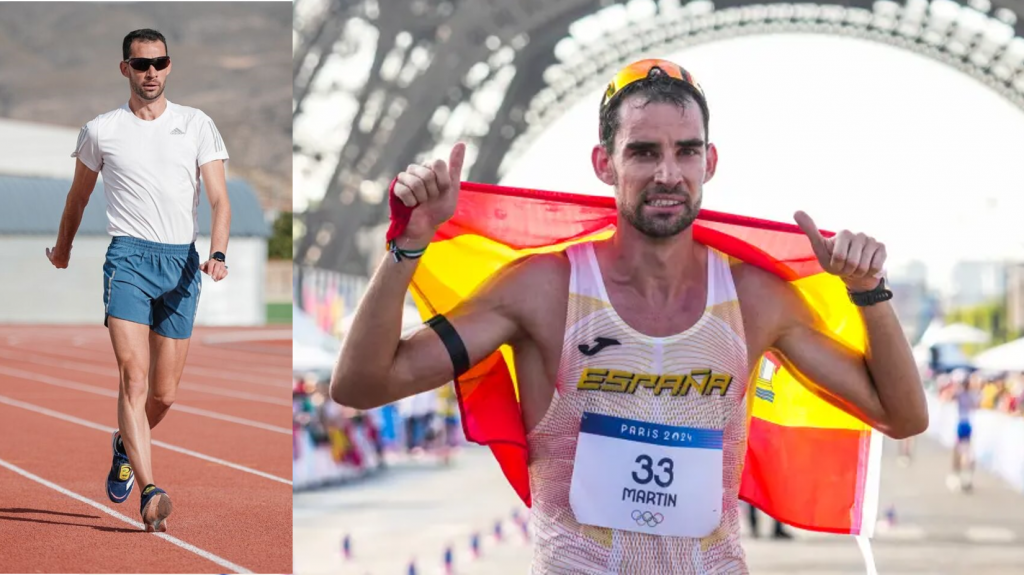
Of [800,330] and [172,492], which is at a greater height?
[800,330]

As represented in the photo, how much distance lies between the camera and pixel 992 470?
23.6m

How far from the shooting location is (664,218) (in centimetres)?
336

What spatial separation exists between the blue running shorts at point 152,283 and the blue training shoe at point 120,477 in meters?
0.60

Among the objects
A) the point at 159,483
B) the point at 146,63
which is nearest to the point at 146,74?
the point at 146,63

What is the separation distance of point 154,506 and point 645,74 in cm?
279

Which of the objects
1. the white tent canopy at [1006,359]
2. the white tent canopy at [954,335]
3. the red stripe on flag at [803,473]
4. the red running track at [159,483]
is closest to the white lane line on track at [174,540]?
the red running track at [159,483]

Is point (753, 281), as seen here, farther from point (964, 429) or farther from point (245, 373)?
point (245, 373)

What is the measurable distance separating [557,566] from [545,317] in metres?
0.58

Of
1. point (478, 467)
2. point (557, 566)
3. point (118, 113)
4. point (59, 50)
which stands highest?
point (59, 50)

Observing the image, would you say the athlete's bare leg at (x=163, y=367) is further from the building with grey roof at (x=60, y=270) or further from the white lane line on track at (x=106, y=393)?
the building with grey roof at (x=60, y=270)

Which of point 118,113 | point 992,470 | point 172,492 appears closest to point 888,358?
point 118,113

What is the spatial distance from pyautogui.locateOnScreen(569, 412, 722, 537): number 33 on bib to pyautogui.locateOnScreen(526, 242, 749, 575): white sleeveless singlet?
0.02m

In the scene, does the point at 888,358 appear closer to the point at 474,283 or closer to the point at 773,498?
the point at 773,498

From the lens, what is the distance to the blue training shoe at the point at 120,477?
545 centimetres
